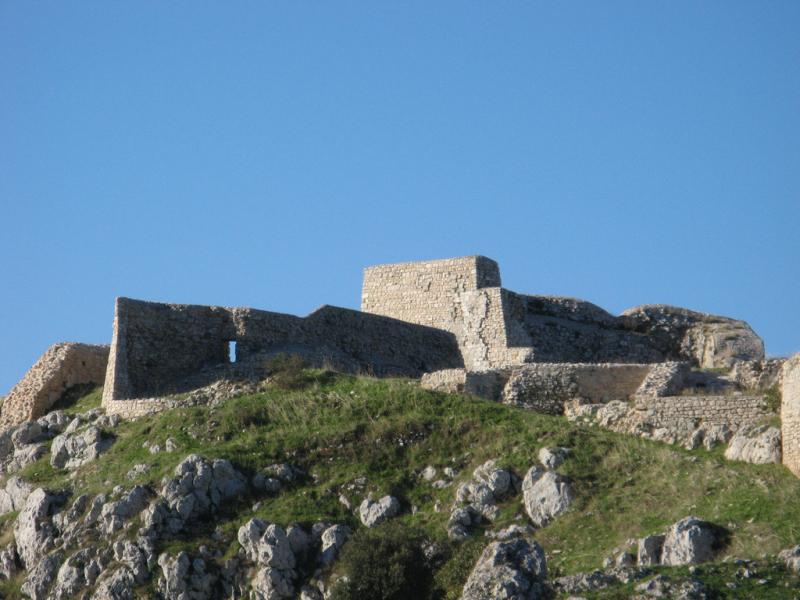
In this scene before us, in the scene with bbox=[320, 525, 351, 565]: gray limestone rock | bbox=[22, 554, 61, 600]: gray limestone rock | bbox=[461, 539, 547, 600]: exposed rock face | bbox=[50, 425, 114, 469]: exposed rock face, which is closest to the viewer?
bbox=[461, 539, 547, 600]: exposed rock face

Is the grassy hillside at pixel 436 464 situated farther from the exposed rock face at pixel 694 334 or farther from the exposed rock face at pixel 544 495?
the exposed rock face at pixel 694 334

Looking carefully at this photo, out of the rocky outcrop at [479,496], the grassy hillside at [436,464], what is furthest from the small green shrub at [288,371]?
the rocky outcrop at [479,496]

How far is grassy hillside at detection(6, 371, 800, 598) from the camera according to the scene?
36656mm

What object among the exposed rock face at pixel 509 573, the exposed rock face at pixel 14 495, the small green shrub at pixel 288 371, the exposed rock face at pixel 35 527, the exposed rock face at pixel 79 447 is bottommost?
the exposed rock face at pixel 509 573

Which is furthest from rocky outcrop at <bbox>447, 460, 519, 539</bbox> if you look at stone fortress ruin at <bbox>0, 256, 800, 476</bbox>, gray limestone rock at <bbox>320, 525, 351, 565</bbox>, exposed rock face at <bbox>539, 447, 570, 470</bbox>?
stone fortress ruin at <bbox>0, 256, 800, 476</bbox>

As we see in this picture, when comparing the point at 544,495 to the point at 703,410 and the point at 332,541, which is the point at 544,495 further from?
the point at 703,410

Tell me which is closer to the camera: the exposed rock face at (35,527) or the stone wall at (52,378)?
the exposed rock face at (35,527)

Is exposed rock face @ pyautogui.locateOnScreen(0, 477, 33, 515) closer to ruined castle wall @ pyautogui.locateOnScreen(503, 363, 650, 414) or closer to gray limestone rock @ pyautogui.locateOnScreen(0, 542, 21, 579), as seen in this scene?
gray limestone rock @ pyautogui.locateOnScreen(0, 542, 21, 579)

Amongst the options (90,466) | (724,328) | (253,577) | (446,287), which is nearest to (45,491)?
(90,466)

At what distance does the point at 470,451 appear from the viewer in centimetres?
4097

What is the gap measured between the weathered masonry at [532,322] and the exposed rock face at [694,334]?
0.09 feet

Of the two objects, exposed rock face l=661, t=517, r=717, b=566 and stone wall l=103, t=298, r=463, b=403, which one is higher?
stone wall l=103, t=298, r=463, b=403

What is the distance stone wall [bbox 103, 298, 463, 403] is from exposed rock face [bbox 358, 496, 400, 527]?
750 cm

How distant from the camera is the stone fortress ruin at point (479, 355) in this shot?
41.9 metres
